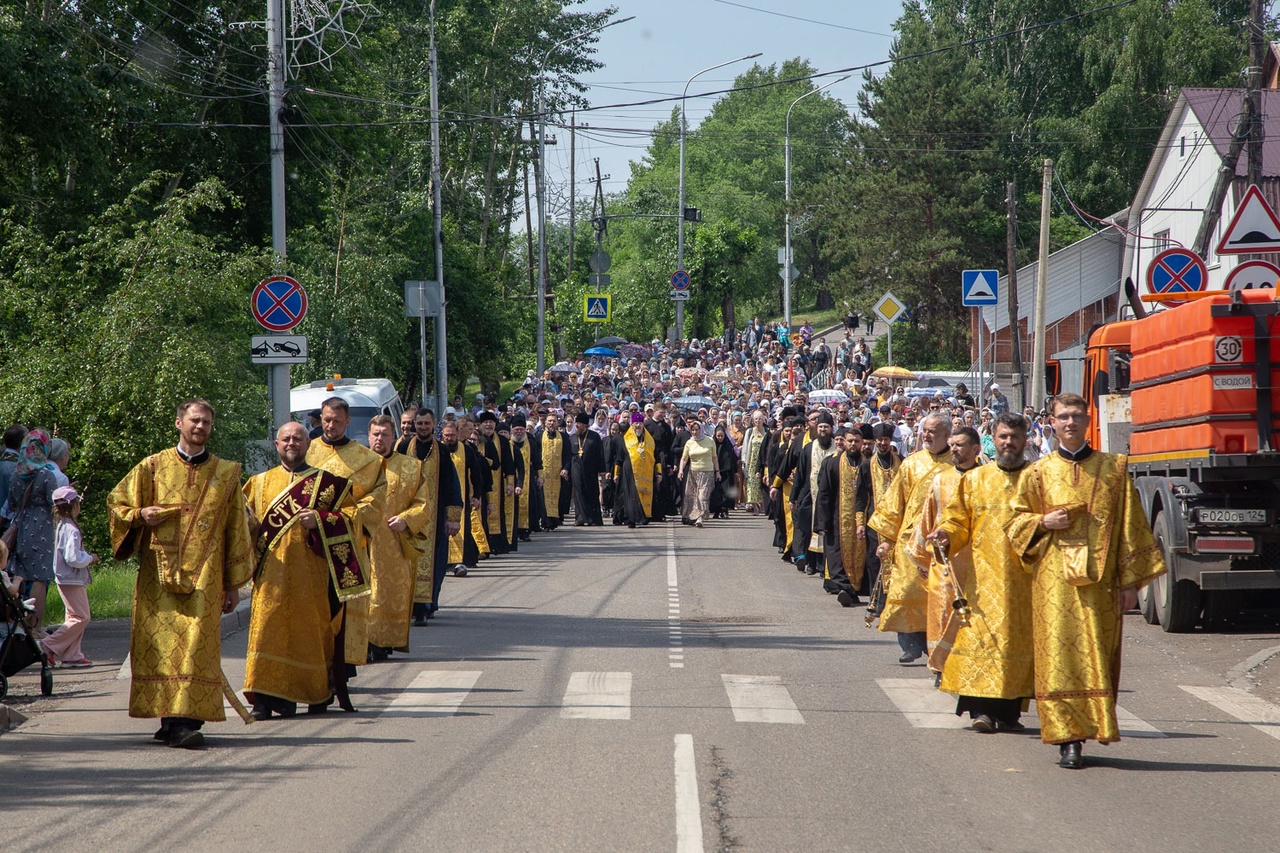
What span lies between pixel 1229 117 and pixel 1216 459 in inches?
1396

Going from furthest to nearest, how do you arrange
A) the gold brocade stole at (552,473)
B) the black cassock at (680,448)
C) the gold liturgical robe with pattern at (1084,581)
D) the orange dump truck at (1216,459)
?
the black cassock at (680,448), the gold brocade stole at (552,473), the orange dump truck at (1216,459), the gold liturgical robe with pattern at (1084,581)

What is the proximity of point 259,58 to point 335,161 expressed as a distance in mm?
3836

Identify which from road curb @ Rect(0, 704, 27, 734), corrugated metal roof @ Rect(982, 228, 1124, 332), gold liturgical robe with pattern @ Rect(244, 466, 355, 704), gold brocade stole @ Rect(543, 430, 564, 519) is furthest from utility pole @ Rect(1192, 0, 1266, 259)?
corrugated metal roof @ Rect(982, 228, 1124, 332)

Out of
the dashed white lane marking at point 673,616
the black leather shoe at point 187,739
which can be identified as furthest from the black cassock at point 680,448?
the black leather shoe at point 187,739

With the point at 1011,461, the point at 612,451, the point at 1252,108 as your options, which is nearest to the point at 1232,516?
the point at 1011,461

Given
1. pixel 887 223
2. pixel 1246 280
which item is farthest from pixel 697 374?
pixel 1246 280

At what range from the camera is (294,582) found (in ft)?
30.8

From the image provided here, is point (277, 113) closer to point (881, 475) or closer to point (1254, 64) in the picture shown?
point (881, 475)

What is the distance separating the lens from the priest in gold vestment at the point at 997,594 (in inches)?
333

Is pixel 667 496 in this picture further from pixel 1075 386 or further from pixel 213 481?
pixel 213 481

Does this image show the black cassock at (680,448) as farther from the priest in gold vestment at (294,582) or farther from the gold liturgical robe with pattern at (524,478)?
the priest in gold vestment at (294,582)

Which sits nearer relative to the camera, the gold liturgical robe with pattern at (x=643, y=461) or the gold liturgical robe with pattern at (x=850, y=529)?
the gold liturgical robe with pattern at (x=850, y=529)

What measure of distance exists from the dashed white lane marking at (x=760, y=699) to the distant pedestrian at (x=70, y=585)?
477cm

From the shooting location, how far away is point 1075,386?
41.7 metres
